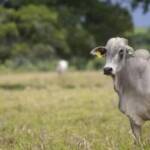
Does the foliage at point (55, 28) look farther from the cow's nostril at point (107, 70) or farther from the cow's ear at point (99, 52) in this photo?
the cow's nostril at point (107, 70)

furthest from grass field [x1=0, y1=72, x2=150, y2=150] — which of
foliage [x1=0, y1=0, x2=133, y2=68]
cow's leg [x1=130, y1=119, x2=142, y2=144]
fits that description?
foliage [x1=0, y1=0, x2=133, y2=68]

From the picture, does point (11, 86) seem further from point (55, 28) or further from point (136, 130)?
point (136, 130)

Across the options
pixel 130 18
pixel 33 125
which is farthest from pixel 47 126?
pixel 130 18

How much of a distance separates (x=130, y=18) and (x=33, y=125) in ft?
115

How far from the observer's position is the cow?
795 cm

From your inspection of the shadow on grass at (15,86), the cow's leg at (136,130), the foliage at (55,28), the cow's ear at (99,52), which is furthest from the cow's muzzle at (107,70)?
the foliage at (55,28)

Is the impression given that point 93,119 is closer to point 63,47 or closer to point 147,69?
point 147,69

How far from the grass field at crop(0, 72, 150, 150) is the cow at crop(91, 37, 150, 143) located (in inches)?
11.7

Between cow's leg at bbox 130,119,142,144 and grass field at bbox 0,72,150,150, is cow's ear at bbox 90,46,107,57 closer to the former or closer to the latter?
cow's leg at bbox 130,119,142,144

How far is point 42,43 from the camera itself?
131ft

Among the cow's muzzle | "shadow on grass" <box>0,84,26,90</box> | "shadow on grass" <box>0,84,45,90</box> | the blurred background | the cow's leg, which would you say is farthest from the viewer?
the blurred background

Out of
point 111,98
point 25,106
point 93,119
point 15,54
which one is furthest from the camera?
point 15,54

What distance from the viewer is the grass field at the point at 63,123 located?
792cm

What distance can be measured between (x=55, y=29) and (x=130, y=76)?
1179 inches
